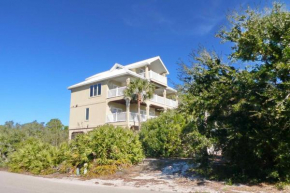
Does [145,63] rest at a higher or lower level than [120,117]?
higher

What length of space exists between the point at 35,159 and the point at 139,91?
13010 millimetres

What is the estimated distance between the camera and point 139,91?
26234mm

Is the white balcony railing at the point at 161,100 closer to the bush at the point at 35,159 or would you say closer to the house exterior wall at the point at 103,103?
the house exterior wall at the point at 103,103

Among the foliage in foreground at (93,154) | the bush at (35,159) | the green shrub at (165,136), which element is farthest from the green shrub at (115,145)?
the bush at (35,159)

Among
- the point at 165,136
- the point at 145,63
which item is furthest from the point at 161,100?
the point at 165,136

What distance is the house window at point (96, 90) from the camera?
97.1 ft

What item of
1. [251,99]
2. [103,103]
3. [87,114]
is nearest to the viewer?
[251,99]

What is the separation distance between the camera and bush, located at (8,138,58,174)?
15.1m

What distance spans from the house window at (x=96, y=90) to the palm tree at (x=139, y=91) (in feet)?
15.5

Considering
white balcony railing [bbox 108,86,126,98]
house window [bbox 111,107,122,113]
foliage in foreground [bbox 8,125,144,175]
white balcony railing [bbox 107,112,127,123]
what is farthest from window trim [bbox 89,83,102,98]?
foliage in foreground [bbox 8,125,144,175]

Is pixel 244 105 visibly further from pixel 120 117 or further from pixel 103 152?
pixel 120 117

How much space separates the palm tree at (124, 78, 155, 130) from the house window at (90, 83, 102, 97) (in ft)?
15.5

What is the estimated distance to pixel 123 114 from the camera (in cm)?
2725

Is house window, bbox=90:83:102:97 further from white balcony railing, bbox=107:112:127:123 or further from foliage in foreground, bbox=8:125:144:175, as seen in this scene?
foliage in foreground, bbox=8:125:144:175
